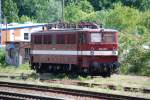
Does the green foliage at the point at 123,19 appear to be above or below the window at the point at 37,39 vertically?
above

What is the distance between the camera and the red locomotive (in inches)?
1114

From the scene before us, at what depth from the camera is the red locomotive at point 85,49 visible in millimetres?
28297

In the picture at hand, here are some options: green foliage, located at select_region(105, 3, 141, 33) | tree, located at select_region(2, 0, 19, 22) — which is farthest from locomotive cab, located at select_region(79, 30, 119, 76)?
tree, located at select_region(2, 0, 19, 22)

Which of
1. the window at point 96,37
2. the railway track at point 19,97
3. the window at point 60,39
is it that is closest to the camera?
the railway track at point 19,97

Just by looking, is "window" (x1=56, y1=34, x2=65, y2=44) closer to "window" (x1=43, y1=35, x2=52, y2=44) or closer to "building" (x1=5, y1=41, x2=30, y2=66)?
"window" (x1=43, y1=35, x2=52, y2=44)

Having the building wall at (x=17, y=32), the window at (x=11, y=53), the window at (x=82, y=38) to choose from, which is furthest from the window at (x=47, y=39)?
the building wall at (x=17, y=32)

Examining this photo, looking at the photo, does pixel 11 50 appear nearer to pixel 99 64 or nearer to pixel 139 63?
pixel 139 63

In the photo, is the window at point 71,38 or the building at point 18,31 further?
the building at point 18,31

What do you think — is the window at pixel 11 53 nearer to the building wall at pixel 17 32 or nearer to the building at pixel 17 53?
the building at pixel 17 53

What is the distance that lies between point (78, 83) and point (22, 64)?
56.4ft

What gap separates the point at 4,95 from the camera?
1959 cm

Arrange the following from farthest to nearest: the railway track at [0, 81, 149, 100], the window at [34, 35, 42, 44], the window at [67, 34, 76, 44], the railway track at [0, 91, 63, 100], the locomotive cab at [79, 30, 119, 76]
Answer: the window at [34, 35, 42, 44]
the window at [67, 34, 76, 44]
the locomotive cab at [79, 30, 119, 76]
the railway track at [0, 81, 149, 100]
the railway track at [0, 91, 63, 100]

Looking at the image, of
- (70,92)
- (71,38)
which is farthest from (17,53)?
(70,92)

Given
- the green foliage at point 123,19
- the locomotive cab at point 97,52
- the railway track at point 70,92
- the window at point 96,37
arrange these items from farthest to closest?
the green foliage at point 123,19 → the window at point 96,37 → the locomotive cab at point 97,52 → the railway track at point 70,92
